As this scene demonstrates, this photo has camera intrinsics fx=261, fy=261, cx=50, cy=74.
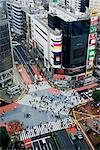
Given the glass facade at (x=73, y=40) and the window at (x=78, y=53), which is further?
the window at (x=78, y=53)

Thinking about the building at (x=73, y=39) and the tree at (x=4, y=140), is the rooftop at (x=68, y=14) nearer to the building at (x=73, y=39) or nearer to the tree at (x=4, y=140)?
the building at (x=73, y=39)

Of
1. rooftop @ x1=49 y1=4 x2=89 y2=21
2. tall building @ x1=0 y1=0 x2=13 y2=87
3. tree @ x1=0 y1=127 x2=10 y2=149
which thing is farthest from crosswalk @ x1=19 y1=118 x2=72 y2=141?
rooftop @ x1=49 y1=4 x2=89 y2=21

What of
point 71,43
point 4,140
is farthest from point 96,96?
point 4,140

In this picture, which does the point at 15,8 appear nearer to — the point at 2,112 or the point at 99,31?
the point at 99,31

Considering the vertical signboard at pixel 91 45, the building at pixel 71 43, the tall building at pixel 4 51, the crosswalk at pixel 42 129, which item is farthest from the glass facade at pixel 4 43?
the vertical signboard at pixel 91 45

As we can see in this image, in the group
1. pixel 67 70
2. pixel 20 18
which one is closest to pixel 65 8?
pixel 67 70

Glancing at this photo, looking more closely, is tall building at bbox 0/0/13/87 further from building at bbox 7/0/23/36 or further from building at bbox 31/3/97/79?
building at bbox 7/0/23/36

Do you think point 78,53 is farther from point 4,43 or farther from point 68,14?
point 4,43
